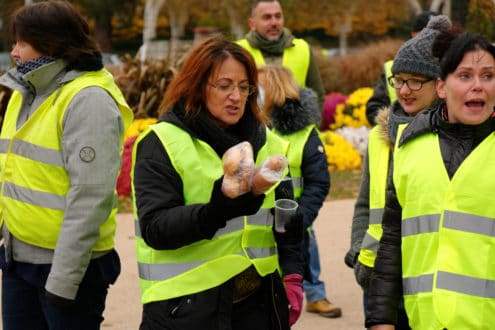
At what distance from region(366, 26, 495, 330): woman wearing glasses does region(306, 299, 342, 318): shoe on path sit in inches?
143

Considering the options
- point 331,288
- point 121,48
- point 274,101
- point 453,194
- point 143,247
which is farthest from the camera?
point 121,48

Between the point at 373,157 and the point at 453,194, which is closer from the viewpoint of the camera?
the point at 453,194

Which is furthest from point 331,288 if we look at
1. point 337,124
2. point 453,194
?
point 337,124

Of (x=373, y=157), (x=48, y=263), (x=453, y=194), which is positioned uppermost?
(x=453, y=194)

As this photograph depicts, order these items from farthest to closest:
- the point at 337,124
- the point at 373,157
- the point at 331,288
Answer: the point at 337,124 < the point at 331,288 < the point at 373,157

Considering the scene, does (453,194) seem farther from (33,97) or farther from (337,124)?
(337,124)

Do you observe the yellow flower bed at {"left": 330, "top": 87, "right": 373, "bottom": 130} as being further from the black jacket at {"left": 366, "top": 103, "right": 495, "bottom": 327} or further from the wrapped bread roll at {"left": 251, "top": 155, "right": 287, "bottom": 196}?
the wrapped bread roll at {"left": 251, "top": 155, "right": 287, "bottom": 196}

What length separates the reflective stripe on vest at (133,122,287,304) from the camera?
403 centimetres

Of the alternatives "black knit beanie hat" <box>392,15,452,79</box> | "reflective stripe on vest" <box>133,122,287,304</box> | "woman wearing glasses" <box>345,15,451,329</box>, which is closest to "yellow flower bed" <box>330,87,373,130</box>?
"woman wearing glasses" <box>345,15,451,329</box>

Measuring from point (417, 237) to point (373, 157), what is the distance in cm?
116

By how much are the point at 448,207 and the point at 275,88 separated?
9.75 ft

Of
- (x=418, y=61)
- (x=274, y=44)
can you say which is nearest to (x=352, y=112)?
(x=274, y=44)

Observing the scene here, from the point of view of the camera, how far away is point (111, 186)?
181 inches

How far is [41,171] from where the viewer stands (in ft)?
15.1
